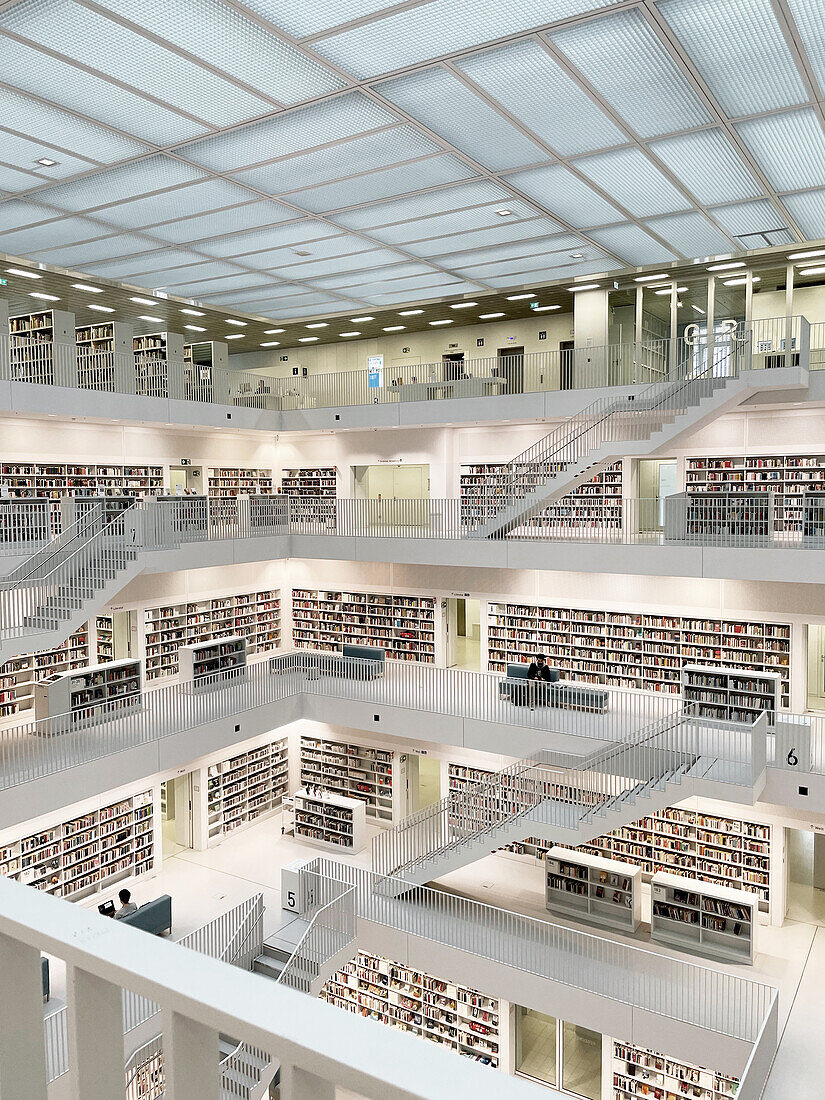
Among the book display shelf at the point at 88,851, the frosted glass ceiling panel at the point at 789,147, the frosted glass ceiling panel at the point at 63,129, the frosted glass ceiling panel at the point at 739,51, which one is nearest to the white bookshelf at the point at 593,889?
the book display shelf at the point at 88,851

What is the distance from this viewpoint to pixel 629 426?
14602 mm

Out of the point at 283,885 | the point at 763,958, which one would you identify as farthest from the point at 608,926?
the point at 283,885

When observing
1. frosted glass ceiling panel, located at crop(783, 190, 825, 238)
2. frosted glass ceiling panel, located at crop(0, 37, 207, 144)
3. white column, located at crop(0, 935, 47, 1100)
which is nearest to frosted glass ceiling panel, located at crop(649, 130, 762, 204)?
frosted glass ceiling panel, located at crop(783, 190, 825, 238)

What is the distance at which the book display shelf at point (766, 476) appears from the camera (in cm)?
1452

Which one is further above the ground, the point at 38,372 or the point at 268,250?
the point at 268,250

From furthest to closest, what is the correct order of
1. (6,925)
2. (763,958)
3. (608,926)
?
(608,926) < (763,958) < (6,925)

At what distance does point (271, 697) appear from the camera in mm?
15609

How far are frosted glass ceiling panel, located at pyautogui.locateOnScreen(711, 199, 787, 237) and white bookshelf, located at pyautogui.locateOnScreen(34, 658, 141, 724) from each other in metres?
12.0

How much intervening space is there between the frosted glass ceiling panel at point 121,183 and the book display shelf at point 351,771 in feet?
36.3

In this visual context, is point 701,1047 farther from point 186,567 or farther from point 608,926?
point 186,567

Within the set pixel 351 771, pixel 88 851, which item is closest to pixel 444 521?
pixel 351 771

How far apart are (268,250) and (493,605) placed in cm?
822

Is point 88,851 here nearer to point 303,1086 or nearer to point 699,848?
point 699,848

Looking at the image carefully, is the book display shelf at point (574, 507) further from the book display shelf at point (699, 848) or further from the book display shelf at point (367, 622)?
the book display shelf at point (699, 848)
